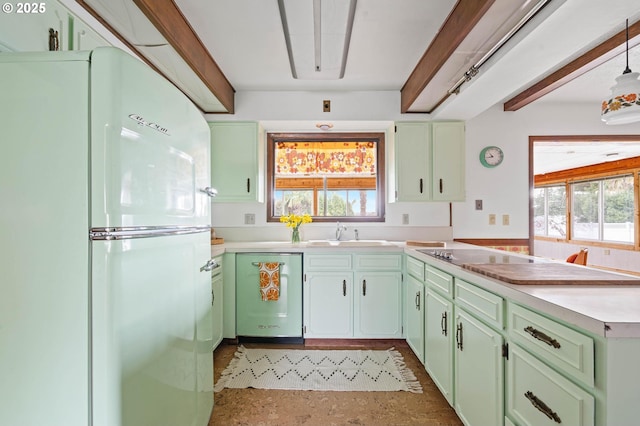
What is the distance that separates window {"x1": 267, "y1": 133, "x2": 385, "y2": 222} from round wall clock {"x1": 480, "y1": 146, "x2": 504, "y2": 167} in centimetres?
107

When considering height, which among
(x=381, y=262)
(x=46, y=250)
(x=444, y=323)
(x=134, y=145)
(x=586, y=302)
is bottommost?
(x=444, y=323)

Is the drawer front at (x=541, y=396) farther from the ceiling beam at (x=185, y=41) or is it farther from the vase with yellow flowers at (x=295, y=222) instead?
the ceiling beam at (x=185, y=41)

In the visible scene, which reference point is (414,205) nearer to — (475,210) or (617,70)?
(475,210)

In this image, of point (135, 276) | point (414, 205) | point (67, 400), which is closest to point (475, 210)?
point (414, 205)

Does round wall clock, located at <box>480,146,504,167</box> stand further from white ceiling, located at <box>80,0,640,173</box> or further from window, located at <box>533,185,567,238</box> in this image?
window, located at <box>533,185,567,238</box>

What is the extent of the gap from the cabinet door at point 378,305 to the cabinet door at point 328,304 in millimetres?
81

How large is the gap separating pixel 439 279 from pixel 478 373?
574 mm

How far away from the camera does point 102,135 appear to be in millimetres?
854

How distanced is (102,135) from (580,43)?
7.23ft

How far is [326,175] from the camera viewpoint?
3295 mm

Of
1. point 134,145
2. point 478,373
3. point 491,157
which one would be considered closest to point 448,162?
point 491,157

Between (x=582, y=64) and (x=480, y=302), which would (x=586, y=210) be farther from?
(x=480, y=302)

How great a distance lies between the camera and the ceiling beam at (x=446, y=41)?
1493mm

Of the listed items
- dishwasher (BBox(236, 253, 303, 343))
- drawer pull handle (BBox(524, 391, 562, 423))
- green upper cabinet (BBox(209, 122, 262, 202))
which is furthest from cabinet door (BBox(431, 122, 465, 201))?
drawer pull handle (BBox(524, 391, 562, 423))
